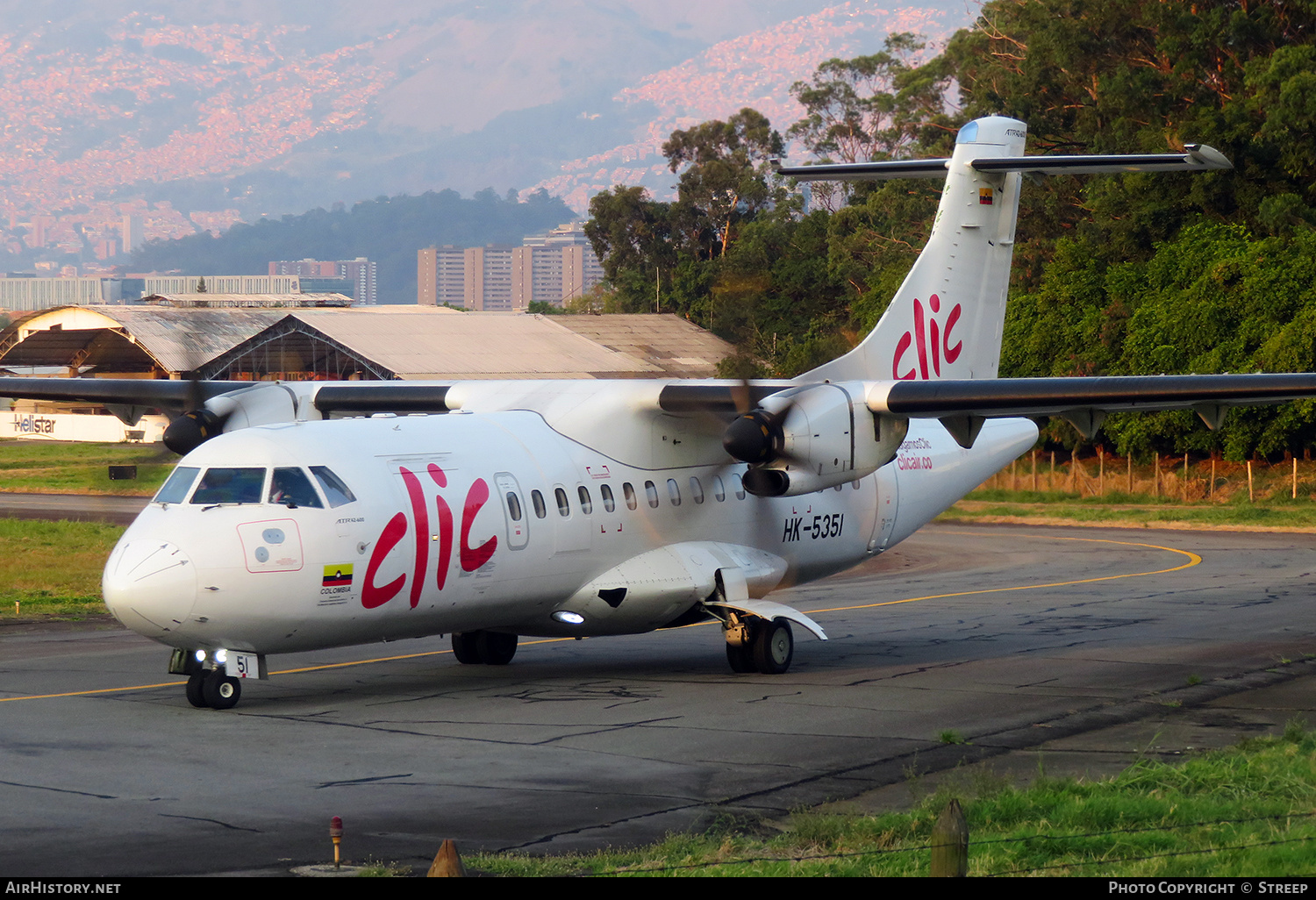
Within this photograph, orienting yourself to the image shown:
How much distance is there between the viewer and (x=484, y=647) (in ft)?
64.2

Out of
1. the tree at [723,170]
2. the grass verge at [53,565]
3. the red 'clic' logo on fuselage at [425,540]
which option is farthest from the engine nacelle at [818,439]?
A: the tree at [723,170]

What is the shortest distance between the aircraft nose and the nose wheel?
Result: 110 cm

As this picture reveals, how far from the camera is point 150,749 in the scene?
1351 centimetres

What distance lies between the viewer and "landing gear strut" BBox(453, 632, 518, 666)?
19.5 m

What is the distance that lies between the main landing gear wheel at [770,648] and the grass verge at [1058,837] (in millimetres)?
6398

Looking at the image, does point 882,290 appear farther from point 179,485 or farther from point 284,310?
point 179,485

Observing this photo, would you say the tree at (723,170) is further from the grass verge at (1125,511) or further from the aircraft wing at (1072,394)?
the aircraft wing at (1072,394)

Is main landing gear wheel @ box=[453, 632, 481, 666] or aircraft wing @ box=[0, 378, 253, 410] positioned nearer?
main landing gear wheel @ box=[453, 632, 481, 666]

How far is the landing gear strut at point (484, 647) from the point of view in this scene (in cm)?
1950

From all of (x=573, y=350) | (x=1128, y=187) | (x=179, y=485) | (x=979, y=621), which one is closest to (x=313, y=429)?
(x=179, y=485)

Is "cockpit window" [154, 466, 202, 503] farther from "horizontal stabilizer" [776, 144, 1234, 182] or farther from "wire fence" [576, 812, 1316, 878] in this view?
"horizontal stabilizer" [776, 144, 1234, 182]

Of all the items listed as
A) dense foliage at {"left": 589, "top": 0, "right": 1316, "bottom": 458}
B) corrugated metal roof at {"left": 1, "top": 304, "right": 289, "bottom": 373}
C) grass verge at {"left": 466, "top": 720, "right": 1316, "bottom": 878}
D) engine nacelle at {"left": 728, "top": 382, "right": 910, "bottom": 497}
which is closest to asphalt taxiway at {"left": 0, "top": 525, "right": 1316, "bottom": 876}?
grass verge at {"left": 466, "top": 720, "right": 1316, "bottom": 878}
